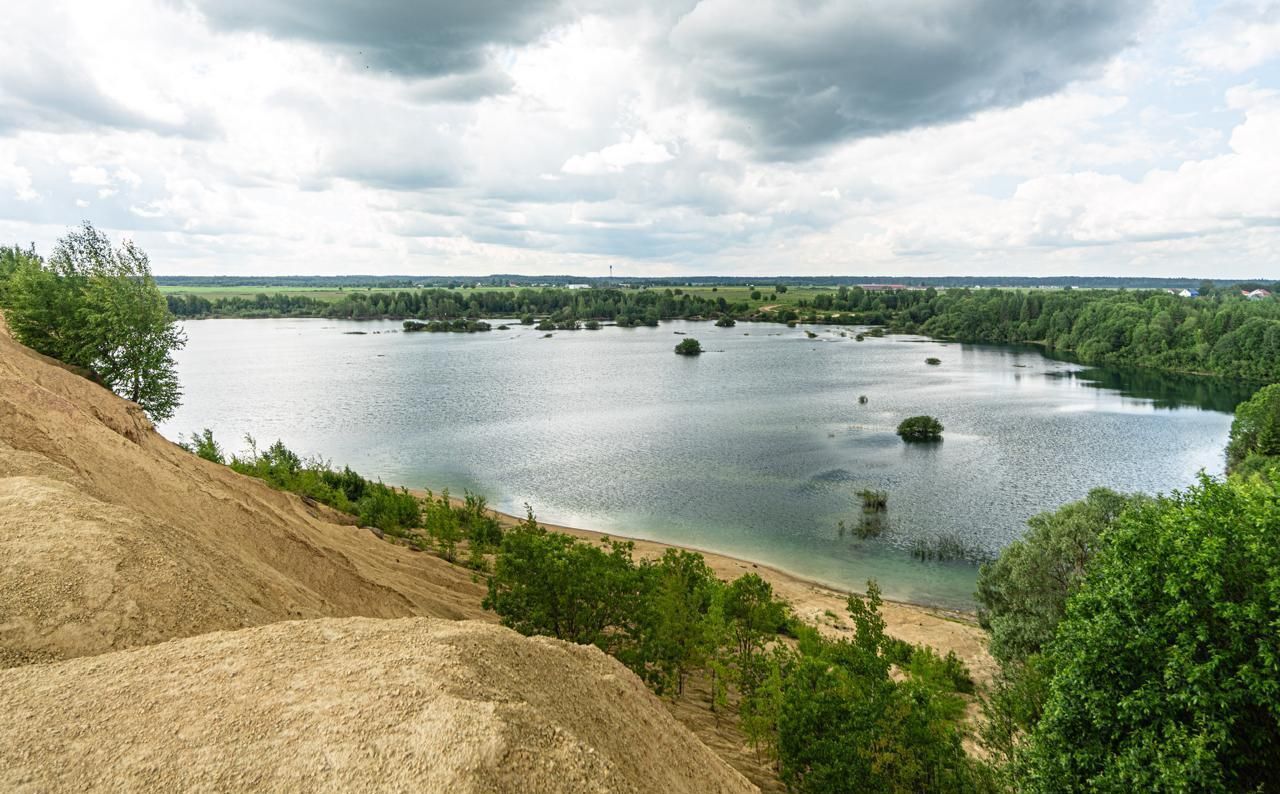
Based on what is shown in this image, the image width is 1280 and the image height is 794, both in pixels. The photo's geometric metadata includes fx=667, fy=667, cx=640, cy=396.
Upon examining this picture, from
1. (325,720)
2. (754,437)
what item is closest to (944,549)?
(754,437)

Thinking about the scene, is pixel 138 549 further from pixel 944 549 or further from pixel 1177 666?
pixel 944 549

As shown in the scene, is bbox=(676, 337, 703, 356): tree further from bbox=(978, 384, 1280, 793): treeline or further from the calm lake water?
bbox=(978, 384, 1280, 793): treeline

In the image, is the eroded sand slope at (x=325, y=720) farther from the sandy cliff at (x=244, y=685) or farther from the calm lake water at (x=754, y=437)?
the calm lake water at (x=754, y=437)

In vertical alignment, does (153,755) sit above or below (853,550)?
above

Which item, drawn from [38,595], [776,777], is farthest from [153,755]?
[776,777]

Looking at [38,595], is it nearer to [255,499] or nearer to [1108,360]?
[255,499]

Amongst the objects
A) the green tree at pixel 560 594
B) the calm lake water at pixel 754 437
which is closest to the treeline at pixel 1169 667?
the green tree at pixel 560 594

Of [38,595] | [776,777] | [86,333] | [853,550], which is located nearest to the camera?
[38,595]
